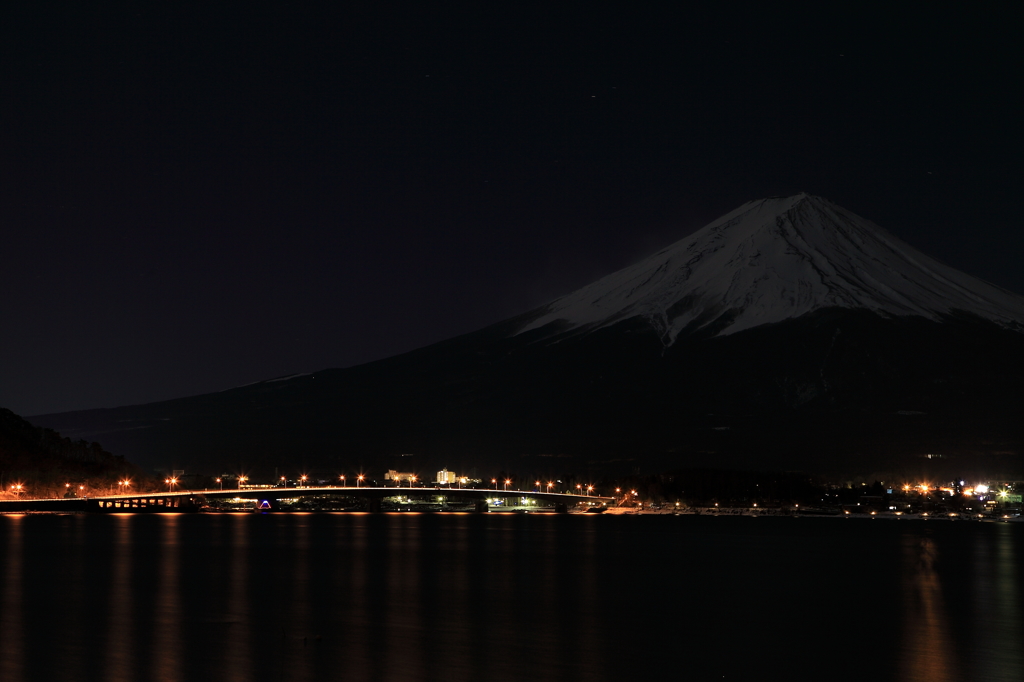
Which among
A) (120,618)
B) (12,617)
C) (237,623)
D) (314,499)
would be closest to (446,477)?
(314,499)

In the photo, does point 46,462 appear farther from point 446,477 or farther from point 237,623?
point 237,623

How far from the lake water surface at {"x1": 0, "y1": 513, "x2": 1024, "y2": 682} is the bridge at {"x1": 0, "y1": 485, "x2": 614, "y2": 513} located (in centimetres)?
3344

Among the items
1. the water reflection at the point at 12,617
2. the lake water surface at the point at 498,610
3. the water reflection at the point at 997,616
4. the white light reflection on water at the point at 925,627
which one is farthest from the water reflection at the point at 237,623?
the water reflection at the point at 997,616

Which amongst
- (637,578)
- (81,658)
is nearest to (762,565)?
(637,578)

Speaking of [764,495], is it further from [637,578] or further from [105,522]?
[637,578]

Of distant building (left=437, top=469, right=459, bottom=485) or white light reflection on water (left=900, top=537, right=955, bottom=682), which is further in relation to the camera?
distant building (left=437, top=469, right=459, bottom=485)

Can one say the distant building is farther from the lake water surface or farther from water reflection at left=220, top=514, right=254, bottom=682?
water reflection at left=220, top=514, right=254, bottom=682

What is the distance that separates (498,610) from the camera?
46188mm

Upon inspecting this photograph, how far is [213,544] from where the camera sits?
264ft

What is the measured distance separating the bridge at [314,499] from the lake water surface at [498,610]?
110 feet

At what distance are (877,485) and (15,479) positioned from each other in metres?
104

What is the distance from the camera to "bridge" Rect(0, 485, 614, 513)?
121 meters

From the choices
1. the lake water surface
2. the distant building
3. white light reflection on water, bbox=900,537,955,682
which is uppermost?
the distant building

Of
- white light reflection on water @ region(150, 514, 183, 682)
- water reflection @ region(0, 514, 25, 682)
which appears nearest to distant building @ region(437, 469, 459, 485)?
white light reflection on water @ region(150, 514, 183, 682)
